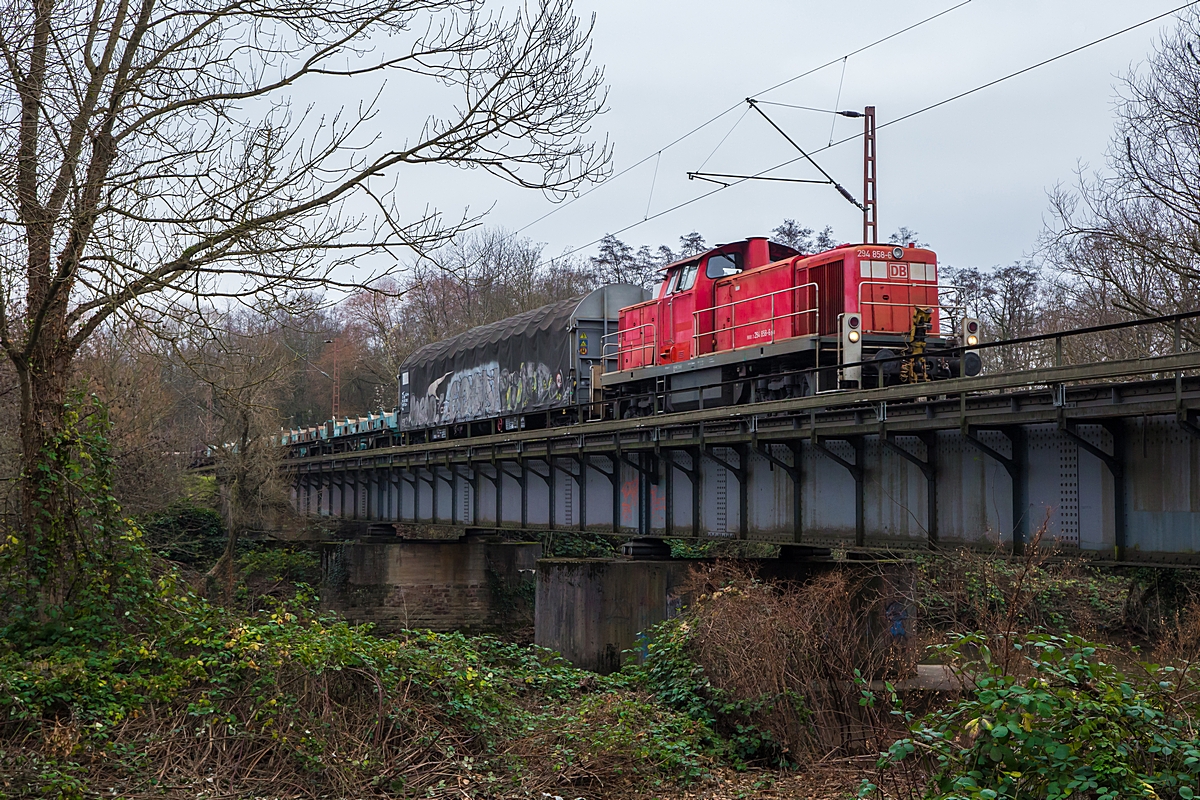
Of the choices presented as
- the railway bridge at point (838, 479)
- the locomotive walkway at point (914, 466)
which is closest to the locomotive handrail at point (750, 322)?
the railway bridge at point (838, 479)

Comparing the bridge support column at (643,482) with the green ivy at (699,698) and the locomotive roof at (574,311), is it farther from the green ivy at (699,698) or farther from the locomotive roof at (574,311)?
the locomotive roof at (574,311)

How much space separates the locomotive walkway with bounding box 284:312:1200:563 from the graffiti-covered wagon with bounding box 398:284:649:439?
2.68 meters

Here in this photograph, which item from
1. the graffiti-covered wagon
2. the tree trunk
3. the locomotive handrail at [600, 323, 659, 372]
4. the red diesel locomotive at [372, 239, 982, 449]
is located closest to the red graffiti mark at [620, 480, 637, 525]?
the red diesel locomotive at [372, 239, 982, 449]

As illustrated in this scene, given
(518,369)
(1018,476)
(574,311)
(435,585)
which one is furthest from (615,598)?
(435,585)

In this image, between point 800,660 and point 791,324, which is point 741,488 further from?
point 800,660

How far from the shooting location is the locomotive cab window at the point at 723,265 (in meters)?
21.1

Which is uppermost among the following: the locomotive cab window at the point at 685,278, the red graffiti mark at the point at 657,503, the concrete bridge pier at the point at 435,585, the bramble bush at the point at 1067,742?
the locomotive cab window at the point at 685,278

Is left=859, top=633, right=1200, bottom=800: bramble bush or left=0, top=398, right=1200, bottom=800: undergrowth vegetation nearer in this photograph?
left=859, top=633, right=1200, bottom=800: bramble bush

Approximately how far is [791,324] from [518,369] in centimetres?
1144

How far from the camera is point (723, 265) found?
21.1 meters

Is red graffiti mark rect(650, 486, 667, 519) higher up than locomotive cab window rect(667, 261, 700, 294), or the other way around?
locomotive cab window rect(667, 261, 700, 294)

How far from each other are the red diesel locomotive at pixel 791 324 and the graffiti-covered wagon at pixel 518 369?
333cm

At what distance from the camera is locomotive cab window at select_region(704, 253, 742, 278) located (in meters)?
21.1

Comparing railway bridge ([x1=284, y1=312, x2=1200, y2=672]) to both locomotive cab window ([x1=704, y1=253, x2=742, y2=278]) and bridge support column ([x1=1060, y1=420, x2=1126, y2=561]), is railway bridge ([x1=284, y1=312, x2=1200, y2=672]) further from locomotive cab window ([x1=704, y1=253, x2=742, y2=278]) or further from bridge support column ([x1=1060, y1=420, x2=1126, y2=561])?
locomotive cab window ([x1=704, y1=253, x2=742, y2=278])
